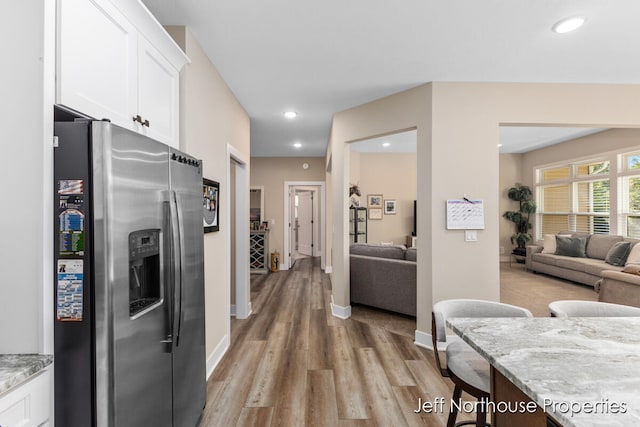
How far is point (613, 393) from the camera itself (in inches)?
31.9

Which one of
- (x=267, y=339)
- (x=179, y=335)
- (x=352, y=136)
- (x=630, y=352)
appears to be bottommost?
(x=267, y=339)

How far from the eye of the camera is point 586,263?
17.0ft

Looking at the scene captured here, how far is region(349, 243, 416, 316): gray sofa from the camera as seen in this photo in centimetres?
384

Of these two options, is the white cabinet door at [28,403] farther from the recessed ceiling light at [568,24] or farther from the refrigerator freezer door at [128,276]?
the recessed ceiling light at [568,24]

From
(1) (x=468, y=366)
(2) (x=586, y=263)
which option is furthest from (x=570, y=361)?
(2) (x=586, y=263)

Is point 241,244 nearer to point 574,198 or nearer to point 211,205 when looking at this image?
point 211,205

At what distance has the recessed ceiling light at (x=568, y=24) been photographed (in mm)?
2049

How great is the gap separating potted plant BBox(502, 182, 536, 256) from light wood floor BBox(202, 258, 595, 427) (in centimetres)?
332

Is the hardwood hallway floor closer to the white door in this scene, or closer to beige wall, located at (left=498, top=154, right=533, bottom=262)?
the white door

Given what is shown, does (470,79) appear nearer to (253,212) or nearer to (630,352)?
(630,352)

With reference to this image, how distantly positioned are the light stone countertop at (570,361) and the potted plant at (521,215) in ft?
22.3

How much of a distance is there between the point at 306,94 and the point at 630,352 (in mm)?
3241

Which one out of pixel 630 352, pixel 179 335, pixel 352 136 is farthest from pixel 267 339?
pixel 630 352

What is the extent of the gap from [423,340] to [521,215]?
5.99 metres
